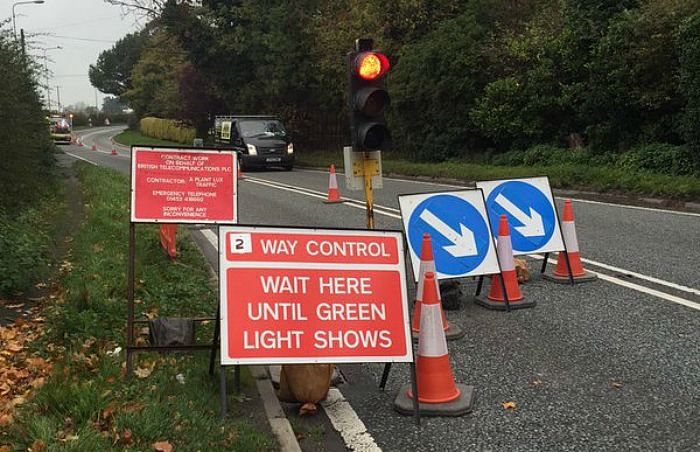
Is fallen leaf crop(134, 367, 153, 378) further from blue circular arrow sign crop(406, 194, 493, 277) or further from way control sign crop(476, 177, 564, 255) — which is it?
way control sign crop(476, 177, 564, 255)

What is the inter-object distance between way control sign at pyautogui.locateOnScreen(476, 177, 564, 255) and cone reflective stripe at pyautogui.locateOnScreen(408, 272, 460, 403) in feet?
11.1

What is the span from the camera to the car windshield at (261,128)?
89.8 feet

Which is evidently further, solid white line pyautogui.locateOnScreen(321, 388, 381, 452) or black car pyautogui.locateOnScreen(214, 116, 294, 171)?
black car pyautogui.locateOnScreen(214, 116, 294, 171)

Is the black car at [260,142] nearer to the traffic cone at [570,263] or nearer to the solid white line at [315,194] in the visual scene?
the solid white line at [315,194]

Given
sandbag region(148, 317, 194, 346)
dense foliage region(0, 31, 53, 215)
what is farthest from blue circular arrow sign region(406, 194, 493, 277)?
dense foliage region(0, 31, 53, 215)

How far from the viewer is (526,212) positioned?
7.61 meters

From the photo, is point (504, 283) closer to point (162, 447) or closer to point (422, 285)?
point (422, 285)

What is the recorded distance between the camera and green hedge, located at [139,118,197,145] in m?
52.3

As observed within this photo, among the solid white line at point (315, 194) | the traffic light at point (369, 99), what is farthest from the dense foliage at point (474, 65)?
the traffic light at point (369, 99)

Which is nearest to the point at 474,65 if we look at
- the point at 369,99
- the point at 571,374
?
the point at 369,99

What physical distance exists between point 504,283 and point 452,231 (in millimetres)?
689

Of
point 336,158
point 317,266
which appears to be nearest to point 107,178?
point 336,158

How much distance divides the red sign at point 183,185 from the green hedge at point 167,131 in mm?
44145

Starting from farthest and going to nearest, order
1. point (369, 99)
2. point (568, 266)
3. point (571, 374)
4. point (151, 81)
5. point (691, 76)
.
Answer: point (151, 81) → point (691, 76) → point (568, 266) → point (369, 99) → point (571, 374)
